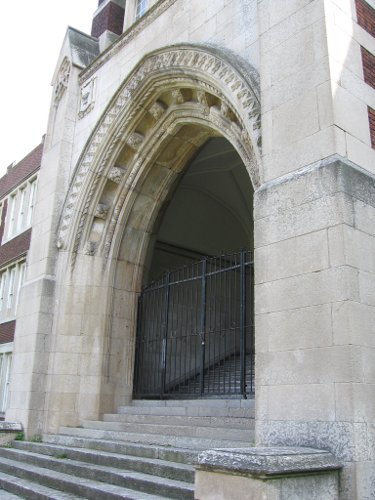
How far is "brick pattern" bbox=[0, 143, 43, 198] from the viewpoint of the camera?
615 inches

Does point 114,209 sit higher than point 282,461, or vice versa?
point 114,209

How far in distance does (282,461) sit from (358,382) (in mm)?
1010

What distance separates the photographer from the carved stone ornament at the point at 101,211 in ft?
34.8

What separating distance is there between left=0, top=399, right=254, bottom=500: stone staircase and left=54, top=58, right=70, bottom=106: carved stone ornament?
7317mm

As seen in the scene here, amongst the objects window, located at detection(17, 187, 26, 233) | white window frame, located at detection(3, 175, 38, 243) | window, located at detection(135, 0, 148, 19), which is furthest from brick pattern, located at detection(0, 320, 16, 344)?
window, located at detection(135, 0, 148, 19)

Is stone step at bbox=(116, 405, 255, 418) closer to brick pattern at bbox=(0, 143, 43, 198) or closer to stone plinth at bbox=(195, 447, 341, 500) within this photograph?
stone plinth at bbox=(195, 447, 341, 500)

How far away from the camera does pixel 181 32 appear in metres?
8.99

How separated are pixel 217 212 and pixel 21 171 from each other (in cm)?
612

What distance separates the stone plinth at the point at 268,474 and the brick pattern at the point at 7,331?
10.9 m

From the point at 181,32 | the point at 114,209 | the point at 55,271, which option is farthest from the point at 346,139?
the point at 55,271

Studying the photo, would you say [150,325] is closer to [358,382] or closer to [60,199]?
[60,199]

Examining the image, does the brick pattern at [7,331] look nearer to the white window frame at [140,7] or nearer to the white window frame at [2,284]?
the white window frame at [2,284]

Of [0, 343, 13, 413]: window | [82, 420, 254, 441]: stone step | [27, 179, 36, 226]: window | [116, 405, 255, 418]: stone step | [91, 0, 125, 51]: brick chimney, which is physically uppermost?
[91, 0, 125, 51]: brick chimney

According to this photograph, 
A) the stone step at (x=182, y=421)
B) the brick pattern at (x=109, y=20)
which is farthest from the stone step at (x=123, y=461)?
the brick pattern at (x=109, y=20)
